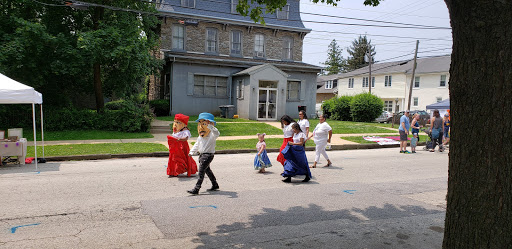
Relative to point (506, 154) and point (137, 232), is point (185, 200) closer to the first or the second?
point (137, 232)

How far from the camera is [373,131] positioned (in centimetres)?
2122

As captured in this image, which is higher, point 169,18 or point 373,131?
point 169,18

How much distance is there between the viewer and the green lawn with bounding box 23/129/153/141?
15.6 meters

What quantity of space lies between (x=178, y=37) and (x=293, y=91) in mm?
9750

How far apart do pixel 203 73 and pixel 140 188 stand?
19.1 metres

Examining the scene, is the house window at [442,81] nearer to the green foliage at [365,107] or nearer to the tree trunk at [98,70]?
the green foliage at [365,107]

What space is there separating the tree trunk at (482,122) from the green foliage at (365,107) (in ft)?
86.5

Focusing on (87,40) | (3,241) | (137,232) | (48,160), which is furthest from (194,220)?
(87,40)

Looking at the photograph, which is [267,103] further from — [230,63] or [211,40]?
[211,40]

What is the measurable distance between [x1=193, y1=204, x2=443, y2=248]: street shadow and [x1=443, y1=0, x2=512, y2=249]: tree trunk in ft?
5.62

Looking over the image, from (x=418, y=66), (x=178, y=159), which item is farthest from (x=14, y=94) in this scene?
(x=418, y=66)

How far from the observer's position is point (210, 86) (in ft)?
86.5

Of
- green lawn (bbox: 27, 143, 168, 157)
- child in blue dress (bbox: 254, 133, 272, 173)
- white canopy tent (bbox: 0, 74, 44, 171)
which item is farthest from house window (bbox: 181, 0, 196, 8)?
child in blue dress (bbox: 254, 133, 272, 173)

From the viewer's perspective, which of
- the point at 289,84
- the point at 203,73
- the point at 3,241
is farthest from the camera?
the point at 289,84
